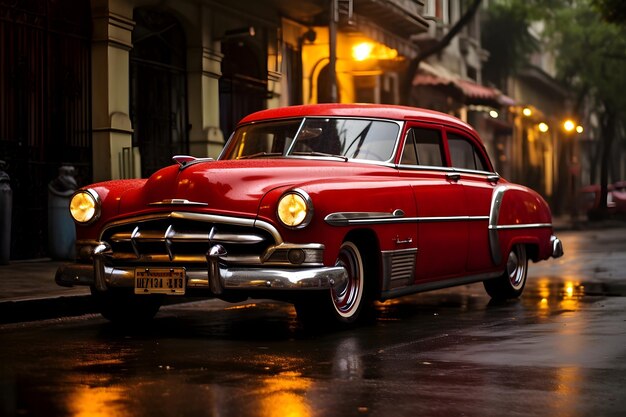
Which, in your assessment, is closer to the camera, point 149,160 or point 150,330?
point 150,330

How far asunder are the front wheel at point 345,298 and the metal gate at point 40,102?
298 inches

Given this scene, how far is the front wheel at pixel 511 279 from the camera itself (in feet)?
36.8

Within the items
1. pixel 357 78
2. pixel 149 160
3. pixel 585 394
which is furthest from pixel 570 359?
pixel 357 78

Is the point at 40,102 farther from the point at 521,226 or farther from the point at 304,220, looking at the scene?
the point at 304,220

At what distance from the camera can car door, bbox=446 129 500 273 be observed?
1016cm

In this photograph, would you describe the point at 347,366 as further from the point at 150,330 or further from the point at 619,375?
the point at 150,330

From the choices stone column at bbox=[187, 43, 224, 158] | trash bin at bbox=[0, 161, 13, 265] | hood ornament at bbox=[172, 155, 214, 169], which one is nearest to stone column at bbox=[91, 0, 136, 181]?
trash bin at bbox=[0, 161, 13, 265]

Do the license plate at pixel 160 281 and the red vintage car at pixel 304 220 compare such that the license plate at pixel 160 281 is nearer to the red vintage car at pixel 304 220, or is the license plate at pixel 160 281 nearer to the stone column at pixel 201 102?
the red vintage car at pixel 304 220

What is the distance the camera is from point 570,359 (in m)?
6.86

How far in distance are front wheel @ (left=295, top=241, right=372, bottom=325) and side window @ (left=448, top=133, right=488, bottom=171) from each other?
1969 mm

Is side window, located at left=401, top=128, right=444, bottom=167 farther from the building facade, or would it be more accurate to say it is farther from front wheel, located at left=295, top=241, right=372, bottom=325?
the building facade

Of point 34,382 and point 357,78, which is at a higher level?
point 357,78

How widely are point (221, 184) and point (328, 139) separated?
1.48 meters

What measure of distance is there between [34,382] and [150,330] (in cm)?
258
